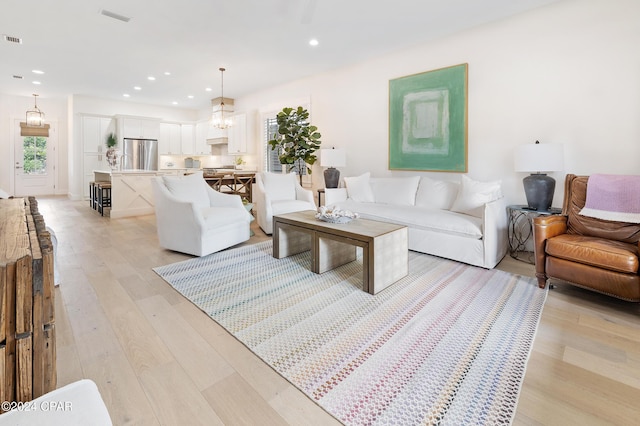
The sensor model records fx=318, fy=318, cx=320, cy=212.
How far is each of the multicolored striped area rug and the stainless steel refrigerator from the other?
22.6ft

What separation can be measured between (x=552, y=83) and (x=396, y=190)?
208 cm

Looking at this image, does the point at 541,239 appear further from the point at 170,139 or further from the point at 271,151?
the point at 170,139

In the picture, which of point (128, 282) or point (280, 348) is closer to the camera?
point (280, 348)

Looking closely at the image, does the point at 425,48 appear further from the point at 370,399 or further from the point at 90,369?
the point at 90,369

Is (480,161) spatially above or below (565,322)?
above

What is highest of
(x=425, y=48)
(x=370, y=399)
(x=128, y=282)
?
(x=425, y=48)

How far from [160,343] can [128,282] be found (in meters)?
1.19

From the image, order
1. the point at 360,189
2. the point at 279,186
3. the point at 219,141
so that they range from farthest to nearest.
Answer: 1. the point at 219,141
2. the point at 279,186
3. the point at 360,189

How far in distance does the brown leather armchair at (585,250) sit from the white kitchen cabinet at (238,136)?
21.1ft

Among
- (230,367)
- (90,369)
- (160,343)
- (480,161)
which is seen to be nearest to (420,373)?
(230,367)

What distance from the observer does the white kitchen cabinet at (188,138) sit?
9750 mm

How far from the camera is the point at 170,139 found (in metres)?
9.53

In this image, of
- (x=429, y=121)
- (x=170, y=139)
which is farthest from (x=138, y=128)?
(x=429, y=121)

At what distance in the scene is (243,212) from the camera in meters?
4.00
